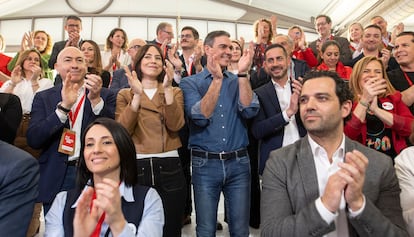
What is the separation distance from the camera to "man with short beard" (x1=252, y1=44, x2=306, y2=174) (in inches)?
104

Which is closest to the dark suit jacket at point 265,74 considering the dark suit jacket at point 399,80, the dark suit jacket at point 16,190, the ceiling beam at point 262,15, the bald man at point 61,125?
the dark suit jacket at point 399,80

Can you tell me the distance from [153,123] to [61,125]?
533 millimetres

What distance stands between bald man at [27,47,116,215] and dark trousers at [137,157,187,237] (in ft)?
1.46

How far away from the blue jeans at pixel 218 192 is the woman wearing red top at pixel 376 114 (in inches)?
29.4

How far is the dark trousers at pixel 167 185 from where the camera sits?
226 centimetres

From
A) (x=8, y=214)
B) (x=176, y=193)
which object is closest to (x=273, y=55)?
(x=176, y=193)

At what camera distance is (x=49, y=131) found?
2.28 metres

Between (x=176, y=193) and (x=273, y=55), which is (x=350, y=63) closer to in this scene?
(x=273, y=55)

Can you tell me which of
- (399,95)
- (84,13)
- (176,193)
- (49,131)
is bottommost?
(176,193)

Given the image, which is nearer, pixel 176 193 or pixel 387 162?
pixel 387 162

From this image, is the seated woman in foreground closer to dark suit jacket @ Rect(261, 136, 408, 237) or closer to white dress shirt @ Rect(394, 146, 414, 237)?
dark suit jacket @ Rect(261, 136, 408, 237)

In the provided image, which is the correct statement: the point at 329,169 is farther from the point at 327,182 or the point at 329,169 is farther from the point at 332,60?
the point at 332,60

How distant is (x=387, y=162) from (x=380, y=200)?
0.16 meters

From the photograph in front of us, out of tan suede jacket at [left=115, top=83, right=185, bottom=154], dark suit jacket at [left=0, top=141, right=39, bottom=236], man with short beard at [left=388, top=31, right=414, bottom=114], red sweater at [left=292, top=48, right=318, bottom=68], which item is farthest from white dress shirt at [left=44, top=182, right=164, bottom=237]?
red sweater at [left=292, top=48, right=318, bottom=68]
